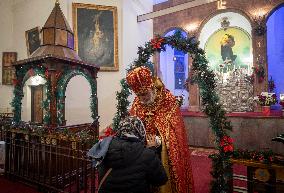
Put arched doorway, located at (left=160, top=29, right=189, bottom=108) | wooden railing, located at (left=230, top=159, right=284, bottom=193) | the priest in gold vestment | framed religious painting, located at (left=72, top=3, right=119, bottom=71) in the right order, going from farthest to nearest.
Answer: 1. arched doorway, located at (left=160, top=29, right=189, bottom=108)
2. framed religious painting, located at (left=72, top=3, right=119, bottom=71)
3. wooden railing, located at (left=230, top=159, right=284, bottom=193)
4. the priest in gold vestment

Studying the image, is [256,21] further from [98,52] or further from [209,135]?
Answer: [98,52]

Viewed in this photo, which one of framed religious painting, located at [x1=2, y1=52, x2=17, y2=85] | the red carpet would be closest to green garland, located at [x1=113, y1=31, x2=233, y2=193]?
the red carpet

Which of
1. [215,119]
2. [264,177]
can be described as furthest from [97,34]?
[264,177]

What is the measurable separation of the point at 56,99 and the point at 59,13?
309 centimetres

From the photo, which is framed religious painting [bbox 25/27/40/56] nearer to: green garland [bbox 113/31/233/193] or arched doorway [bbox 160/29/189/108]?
arched doorway [bbox 160/29/189/108]

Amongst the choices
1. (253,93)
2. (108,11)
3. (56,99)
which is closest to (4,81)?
(108,11)

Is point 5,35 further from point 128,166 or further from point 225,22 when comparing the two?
point 128,166

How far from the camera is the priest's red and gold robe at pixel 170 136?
3.58 m

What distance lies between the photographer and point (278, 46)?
12.2 metres

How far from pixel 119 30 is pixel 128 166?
31.7 ft

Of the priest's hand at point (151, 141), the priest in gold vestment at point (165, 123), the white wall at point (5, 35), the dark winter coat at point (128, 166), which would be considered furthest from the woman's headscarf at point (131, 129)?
the white wall at point (5, 35)

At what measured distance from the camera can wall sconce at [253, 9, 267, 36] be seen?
1128 centimetres

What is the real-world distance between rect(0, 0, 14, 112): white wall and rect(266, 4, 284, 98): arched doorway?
12144 mm

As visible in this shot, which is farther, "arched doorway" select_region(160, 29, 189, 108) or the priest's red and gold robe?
"arched doorway" select_region(160, 29, 189, 108)
